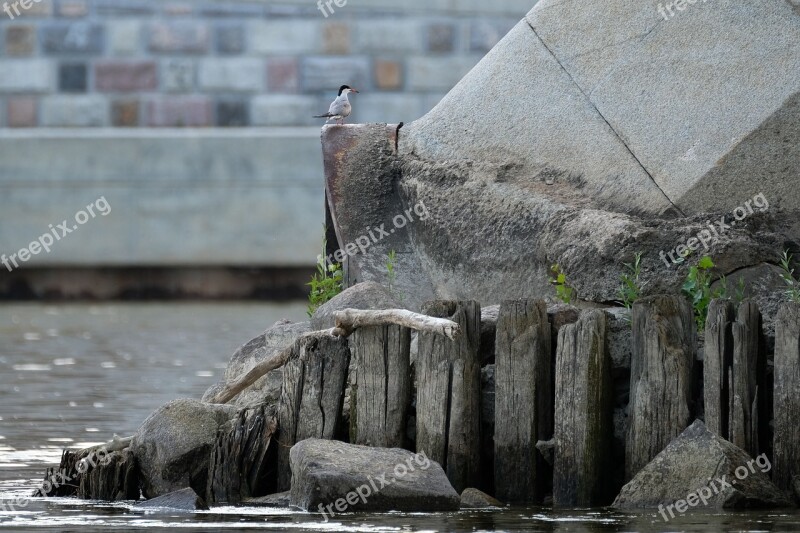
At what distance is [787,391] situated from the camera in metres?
8.43

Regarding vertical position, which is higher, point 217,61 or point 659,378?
point 217,61

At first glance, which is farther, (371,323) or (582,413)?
(371,323)

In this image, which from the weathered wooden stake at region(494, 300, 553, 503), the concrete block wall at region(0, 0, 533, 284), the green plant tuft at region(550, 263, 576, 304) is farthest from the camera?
the concrete block wall at region(0, 0, 533, 284)

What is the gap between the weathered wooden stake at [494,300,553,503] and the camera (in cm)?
885

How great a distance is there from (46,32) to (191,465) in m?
21.3

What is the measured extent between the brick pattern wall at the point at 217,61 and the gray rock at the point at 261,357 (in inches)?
719

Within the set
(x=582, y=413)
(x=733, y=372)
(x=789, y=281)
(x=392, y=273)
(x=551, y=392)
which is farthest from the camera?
(x=392, y=273)

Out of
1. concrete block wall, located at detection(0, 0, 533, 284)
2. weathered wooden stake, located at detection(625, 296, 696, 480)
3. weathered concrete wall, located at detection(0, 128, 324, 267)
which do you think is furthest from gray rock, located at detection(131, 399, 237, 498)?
concrete block wall, located at detection(0, 0, 533, 284)

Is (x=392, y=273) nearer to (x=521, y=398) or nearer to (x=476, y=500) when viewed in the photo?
(x=521, y=398)

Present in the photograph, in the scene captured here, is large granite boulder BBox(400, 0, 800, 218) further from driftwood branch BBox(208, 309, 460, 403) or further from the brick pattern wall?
the brick pattern wall

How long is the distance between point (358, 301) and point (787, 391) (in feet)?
9.40

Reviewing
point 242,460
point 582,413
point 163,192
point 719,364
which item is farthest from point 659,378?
point 163,192

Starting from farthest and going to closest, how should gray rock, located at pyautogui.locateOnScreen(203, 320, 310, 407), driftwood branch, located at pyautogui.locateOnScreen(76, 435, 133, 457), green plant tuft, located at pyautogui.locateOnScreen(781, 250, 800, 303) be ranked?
1. gray rock, located at pyautogui.locateOnScreen(203, 320, 310, 407)
2. driftwood branch, located at pyautogui.locateOnScreen(76, 435, 133, 457)
3. green plant tuft, located at pyautogui.locateOnScreen(781, 250, 800, 303)

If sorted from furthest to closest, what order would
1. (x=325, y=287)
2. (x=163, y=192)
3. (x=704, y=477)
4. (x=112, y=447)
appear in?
(x=163, y=192) < (x=325, y=287) < (x=112, y=447) < (x=704, y=477)
